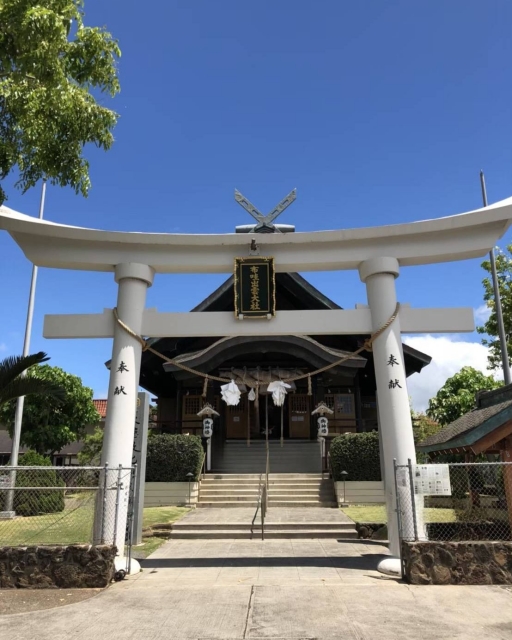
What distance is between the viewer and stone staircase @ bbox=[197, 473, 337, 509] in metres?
14.8

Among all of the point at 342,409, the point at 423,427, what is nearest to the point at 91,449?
the point at 342,409

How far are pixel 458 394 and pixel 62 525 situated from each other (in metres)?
20.1

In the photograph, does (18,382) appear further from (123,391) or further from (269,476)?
(269,476)

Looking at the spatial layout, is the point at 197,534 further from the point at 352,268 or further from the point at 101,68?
the point at 101,68

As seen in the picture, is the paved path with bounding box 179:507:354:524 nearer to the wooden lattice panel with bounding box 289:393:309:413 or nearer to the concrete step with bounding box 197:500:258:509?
the concrete step with bounding box 197:500:258:509

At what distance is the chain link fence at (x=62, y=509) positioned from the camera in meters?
7.38

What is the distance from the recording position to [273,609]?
18.7 feet

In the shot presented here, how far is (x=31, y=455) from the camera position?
1558 centimetres

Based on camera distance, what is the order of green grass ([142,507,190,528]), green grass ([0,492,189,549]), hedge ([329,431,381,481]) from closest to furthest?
green grass ([0,492,189,549])
green grass ([142,507,190,528])
hedge ([329,431,381,481])

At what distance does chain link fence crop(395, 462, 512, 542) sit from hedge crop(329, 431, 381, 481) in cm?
306

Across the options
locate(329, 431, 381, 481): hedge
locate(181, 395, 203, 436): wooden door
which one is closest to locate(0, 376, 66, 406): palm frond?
locate(329, 431, 381, 481): hedge

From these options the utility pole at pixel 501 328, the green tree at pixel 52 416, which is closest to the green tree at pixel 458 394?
the utility pole at pixel 501 328

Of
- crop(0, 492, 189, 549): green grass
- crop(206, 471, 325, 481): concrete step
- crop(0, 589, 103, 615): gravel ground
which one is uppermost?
crop(206, 471, 325, 481): concrete step

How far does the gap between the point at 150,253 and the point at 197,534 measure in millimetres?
6552
